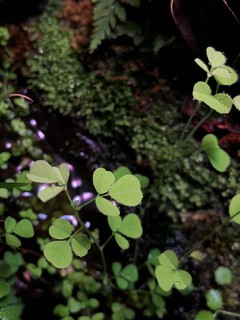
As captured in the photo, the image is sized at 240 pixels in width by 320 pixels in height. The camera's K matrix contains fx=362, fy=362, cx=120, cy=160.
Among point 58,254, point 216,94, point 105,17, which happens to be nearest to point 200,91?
point 216,94

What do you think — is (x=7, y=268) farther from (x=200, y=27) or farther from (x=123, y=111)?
(x=200, y=27)

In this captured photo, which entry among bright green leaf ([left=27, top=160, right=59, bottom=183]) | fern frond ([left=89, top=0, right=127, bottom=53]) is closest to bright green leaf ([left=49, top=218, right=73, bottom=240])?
bright green leaf ([left=27, top=160, right=59, bottom=183])

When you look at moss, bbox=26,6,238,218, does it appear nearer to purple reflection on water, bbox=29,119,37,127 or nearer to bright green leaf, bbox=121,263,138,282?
purple reflection on water, bbox=29,119,37,127

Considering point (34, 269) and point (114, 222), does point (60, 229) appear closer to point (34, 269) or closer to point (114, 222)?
point (114, 222)

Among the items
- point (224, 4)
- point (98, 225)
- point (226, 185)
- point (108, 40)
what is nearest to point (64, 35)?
point (108, 40)

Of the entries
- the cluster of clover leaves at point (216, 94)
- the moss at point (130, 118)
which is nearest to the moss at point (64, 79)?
the moss at point (130, 118)
